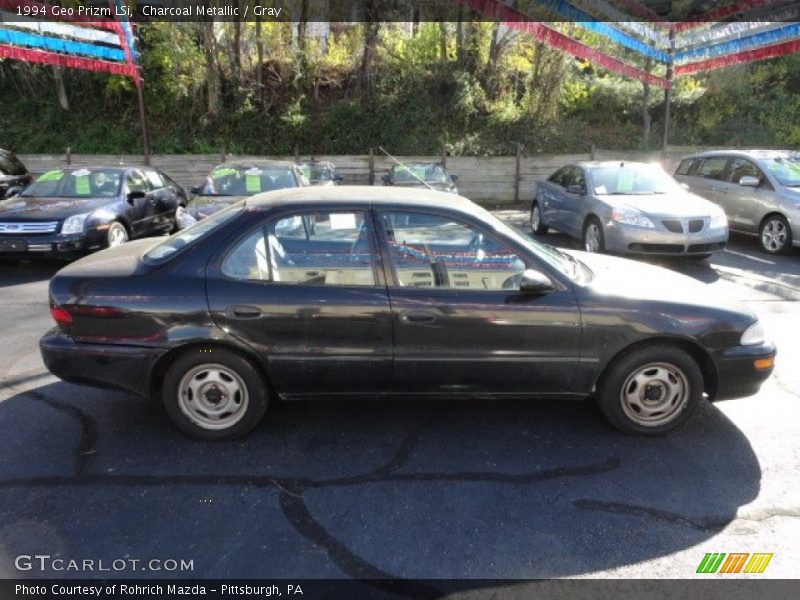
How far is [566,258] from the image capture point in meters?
4.06

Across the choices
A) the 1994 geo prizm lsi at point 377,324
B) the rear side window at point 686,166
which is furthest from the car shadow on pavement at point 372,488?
the rear side window at point 686,166

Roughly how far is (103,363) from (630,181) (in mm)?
8042

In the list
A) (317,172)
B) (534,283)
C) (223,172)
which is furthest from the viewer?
(317,172)

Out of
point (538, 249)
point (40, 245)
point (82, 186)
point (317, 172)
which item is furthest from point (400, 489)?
point (317, 172)

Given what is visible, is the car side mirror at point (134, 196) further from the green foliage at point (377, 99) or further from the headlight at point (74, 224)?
the green foliage at point (377, 99)

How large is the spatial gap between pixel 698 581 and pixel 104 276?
349cm

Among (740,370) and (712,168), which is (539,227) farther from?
(740,370)

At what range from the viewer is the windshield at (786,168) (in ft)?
30.1

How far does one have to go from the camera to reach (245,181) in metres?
8.79

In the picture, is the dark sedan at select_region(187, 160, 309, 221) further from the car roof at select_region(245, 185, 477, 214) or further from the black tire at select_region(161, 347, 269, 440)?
the black tire at select_region(161, 347, 269, 440)

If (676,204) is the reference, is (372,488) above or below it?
below

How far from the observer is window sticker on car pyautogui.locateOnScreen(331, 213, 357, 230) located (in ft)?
11.7

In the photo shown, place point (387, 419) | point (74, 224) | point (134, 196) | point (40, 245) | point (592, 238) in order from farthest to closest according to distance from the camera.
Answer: point (134, 196) < point (592, 238) < point (74, 224) < point (40, 245) < point (387, 419)

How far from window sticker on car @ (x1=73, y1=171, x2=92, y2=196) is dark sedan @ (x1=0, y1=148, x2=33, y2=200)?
309 centimetres
